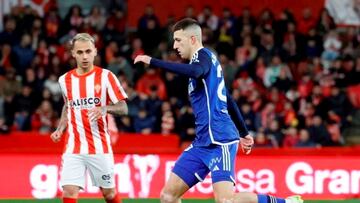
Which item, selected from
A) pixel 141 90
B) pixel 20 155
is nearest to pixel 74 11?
pixel 141 90

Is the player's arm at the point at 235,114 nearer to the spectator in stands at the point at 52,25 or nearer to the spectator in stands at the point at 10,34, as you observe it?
the spectator in stands at the point at 10,34

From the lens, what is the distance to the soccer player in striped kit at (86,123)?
10.0 m

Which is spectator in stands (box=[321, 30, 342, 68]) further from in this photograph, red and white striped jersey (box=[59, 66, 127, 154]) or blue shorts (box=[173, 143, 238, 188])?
blue shorts (box=[173, 143, 238, 188])

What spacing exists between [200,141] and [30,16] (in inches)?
433

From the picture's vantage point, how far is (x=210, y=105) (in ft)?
30.5

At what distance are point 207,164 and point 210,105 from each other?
501 mm

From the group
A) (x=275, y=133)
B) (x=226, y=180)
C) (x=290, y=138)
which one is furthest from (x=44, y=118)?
(x=226, y=180)

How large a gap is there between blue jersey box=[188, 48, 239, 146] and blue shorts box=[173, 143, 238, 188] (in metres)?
0.06

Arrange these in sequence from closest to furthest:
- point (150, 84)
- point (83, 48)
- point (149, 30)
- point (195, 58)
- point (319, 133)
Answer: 1. point (195, 58)
2. point (83, 48)
3. point (319, 133)
4. point (150, 84)
5. point (149, 30)

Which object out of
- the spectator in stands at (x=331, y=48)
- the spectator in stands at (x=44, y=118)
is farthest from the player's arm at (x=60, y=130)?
the spectator in stands at (x=331, y=48)

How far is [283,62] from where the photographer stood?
20.0 metres

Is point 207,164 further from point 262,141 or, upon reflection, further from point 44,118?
point 44,118

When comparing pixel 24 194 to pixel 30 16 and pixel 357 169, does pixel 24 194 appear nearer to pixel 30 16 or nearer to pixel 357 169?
pixel 357 169

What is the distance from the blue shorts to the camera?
9.26m
